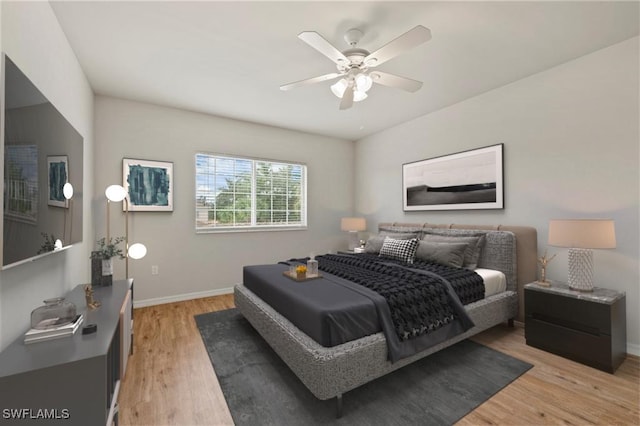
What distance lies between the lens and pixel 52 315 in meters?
1.46

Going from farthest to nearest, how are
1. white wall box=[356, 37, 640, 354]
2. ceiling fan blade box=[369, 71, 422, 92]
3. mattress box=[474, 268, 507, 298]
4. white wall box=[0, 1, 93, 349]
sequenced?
1. mattress box=[474, 268, 507, 298]
2. white wall box=[356, 37, 640, 354]
3. ceiling fan blade box=[369, 71, 422, 92]
4. white wall box=[0, 1, 93, 349]

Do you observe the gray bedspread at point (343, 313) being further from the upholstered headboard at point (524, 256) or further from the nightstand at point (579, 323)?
the upholstered headboard at point (524, 256)

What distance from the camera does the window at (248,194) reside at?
13.4 ft

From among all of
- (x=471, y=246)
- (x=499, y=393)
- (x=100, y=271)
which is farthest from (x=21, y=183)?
(x=471, y=246)

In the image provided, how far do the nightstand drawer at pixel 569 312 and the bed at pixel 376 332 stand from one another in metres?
0.30

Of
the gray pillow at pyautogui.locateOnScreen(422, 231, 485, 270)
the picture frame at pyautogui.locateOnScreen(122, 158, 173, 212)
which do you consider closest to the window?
the picture frame at pyautogui.locateOnScreen(122, 158, 173, 212)

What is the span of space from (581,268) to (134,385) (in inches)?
145

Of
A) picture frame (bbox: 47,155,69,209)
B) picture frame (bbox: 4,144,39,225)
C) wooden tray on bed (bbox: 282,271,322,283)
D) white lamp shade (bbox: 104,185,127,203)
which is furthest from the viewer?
white lamp shade (bbox: 104,185,127,203)

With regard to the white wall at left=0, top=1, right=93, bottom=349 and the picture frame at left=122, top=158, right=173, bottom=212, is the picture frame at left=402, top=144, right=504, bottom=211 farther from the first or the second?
the white wall at left=0, top=1, right=93, bottom=349

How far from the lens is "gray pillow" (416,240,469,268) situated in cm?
297

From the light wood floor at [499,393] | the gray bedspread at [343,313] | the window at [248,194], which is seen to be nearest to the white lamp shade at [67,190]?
the light wood floor at [499,393]

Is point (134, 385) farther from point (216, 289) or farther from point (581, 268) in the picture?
point (581, 268)

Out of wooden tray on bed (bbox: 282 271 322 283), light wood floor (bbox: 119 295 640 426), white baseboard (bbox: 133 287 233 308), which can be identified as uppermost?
wooden tray on bed (bbox: 282 271 322 283)

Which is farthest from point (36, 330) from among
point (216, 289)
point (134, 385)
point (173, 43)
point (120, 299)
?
point (216, 289)
